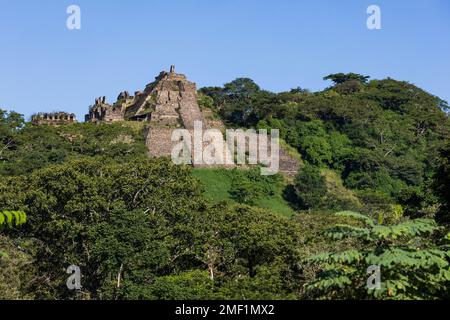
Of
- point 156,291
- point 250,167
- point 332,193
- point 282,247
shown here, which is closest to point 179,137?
point 250,167

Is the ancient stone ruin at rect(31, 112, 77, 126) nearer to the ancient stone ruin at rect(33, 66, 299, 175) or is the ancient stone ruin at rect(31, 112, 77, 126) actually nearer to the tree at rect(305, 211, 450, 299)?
the ancient stone ruin at rect(33, 66, 299, 175)

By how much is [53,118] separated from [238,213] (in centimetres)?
4148

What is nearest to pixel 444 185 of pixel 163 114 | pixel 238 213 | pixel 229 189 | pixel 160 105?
pixel 238 213

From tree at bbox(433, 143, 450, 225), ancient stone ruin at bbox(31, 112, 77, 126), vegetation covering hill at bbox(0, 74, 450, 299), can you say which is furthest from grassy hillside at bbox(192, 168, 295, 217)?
tree at bbox(433, 143, 450, 225)

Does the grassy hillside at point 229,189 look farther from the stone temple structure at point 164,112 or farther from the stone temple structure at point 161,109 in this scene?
the stone temple structure at point 161,109

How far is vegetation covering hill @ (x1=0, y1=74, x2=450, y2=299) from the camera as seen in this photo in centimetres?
1750

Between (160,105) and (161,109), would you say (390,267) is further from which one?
(160,105)

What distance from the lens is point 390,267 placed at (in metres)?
16.0

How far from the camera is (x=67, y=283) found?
34.5 metres

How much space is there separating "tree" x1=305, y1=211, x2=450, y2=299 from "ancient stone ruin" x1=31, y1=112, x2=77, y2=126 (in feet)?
201

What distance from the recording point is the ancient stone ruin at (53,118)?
252 feet

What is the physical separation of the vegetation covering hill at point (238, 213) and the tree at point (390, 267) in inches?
1.5

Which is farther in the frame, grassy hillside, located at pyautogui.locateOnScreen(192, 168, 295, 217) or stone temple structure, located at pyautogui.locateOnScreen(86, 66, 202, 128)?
stone temple structure, located at pyautogui.locateOnScreen(86, 66, 202, 128)

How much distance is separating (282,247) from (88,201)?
841 centimetres
